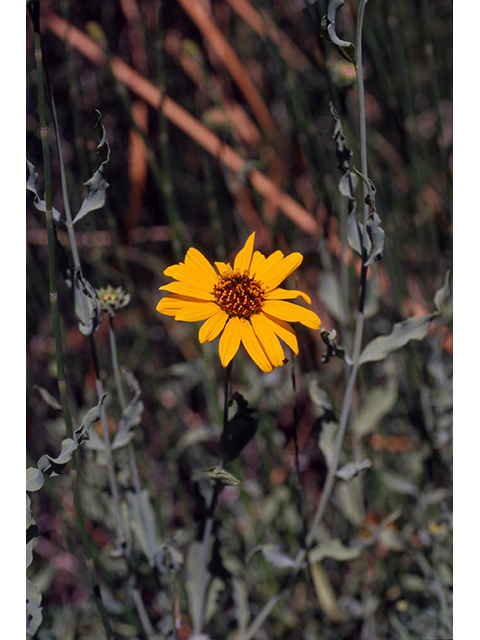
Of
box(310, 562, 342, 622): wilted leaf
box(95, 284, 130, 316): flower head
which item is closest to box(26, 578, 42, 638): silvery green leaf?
box(95, 284, 130, 316): flower head

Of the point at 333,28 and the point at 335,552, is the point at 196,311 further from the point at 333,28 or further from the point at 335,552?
the point at 335,552

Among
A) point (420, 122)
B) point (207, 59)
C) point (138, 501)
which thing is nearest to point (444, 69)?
point (420, 122)

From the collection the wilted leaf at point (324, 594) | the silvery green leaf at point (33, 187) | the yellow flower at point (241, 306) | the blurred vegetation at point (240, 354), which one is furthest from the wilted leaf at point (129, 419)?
the wilted leaf at point (324, 594)

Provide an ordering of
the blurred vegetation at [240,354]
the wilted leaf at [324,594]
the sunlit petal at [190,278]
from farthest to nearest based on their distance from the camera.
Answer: the wilted leaf at [324,594]
the blurred vegetation at [240,354]
the sunlit petal at [190,278]

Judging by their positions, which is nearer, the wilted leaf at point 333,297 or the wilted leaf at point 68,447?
the wilted leaf at point 68,447

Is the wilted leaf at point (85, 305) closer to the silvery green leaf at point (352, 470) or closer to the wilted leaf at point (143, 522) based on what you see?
the wilted leaf at point (143, 522)

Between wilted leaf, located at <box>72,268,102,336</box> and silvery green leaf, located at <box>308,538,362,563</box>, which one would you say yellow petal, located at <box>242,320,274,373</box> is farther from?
silvery green leaf, located at <box>308,538,362,563</box>

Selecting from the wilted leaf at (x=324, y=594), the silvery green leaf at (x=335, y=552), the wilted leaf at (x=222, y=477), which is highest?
the wilted leaf at (x=222, y=477)
